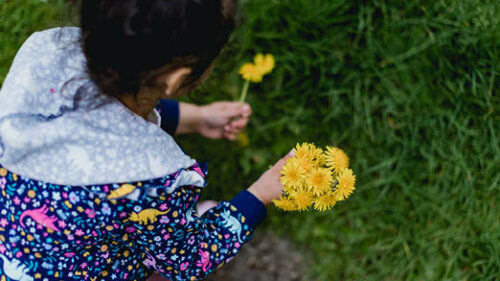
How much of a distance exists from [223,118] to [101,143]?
701 millimetres

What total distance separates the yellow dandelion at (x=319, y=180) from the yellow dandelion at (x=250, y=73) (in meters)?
0.67

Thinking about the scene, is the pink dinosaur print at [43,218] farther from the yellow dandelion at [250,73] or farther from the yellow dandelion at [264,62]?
the yellow dandelion at [264,62]

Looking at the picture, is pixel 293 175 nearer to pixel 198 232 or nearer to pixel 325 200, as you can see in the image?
pixel 325 200

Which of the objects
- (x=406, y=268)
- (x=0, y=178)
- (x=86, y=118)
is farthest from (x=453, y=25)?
(x=0, y=178)

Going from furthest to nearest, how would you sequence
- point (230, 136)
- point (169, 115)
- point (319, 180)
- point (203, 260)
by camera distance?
point (230, 136) < point (169, 115) < point (203, 260) < point (319, 180)

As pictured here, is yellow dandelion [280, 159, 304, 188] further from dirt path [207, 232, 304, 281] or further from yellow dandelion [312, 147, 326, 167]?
dirt path [207, 232, 304, 281]

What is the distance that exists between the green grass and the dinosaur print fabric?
0.59m

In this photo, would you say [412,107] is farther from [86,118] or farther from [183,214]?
[86,118]

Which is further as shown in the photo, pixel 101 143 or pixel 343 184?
pixel 343 184

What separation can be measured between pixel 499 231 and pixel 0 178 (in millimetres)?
1451

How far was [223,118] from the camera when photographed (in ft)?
5.21

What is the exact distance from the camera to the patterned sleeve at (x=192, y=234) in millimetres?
1018

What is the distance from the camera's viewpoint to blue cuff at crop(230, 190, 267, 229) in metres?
1.23

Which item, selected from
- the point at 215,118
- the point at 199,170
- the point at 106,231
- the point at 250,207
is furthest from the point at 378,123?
the point at 106,231
